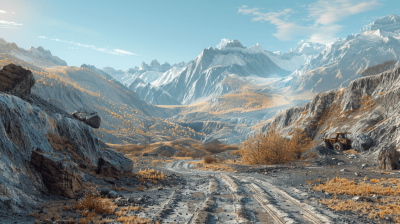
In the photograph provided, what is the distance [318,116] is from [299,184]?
39.1m

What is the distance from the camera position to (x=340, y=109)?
47750 millimetres

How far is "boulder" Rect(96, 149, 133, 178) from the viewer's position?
17.8 m

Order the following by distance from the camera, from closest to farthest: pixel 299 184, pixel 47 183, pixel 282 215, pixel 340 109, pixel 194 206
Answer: pixel 282 215, pixel 47 183, pixel 194 206, pixel 299 184, pixel 340 109

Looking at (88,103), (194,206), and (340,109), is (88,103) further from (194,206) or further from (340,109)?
(194,206)

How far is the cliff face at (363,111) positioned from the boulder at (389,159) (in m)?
4.91

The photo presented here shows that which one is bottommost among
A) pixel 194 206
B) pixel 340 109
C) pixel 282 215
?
pixel 194 206

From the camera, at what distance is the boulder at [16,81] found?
1617cm

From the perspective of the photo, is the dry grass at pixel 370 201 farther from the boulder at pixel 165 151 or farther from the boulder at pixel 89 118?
the boulder at pixel 165 151

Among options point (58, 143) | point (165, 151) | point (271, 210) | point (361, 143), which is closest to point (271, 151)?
point (361, 143)

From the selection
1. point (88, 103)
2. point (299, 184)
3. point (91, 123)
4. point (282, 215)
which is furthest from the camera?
point (88, 103)

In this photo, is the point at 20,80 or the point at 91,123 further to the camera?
the point at 91,123

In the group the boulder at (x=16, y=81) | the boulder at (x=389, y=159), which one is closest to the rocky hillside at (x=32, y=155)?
the boulder at (x=16, y=81)

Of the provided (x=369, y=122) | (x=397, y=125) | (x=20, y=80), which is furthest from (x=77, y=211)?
(x=369, y=122)

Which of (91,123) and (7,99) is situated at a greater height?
(7,99)
